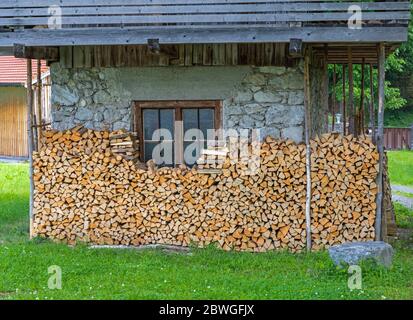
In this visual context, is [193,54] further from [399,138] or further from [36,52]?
[399,138]

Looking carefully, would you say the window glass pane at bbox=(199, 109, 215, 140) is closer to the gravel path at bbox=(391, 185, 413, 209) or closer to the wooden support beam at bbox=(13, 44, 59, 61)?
the wooden support beam at bbox=(13, 44, 59, 61)

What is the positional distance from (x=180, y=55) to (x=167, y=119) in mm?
1055

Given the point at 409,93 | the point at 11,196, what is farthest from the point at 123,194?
the point at 409,93

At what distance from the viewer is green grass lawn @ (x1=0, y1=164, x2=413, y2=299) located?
10359mm

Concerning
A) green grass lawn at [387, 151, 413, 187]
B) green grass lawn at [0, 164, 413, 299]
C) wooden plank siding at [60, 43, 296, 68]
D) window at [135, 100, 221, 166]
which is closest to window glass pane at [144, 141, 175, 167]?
window at [135, 100, 221, 166]

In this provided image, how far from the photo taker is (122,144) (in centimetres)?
1398

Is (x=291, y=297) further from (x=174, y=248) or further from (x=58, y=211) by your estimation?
(x=58, y=211)

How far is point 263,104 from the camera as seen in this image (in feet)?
45.4

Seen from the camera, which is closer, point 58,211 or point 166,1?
point 166,1

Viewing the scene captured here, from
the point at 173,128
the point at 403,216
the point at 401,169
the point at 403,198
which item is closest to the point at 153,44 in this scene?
the point at 173,128

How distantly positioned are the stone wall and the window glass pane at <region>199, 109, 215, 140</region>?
0.25 metres

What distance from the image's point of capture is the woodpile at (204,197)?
13.4 metres

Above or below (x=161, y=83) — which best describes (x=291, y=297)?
below
